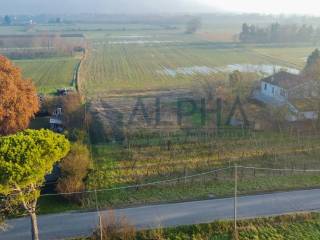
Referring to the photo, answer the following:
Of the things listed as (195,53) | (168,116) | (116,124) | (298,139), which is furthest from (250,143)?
(195,53)

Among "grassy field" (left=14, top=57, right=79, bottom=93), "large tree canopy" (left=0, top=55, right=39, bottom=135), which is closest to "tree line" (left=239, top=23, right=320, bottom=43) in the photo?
"grassy field" (left=14, top=57, right=79, bottom=93)

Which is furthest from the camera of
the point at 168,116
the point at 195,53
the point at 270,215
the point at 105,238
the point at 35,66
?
the point at 195,53

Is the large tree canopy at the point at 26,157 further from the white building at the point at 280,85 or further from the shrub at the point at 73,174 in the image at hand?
the white building at the point at 280,85

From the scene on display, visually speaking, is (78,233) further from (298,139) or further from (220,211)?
(298,139)

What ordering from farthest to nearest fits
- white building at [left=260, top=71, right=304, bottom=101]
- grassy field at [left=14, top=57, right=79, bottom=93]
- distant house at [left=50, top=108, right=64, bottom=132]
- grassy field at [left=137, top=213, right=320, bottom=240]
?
grassy field at [left=14, top=57, right=79, bottom=93] → white building at [left=260, top=71, right=304, bottom=101] → distant house at [left=50, top=108, right=64, bottom=132] → grassy field at [left=137, top=213, right=320, bottom=240]

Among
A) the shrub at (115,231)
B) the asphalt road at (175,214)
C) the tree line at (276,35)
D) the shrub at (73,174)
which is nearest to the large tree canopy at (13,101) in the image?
the shrub at (73,174)

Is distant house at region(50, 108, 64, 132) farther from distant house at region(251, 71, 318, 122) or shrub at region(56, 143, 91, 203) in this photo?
distant house at region(251, 71, 318, 122)
